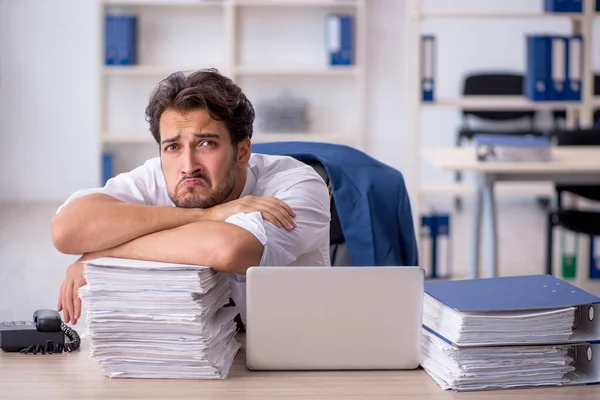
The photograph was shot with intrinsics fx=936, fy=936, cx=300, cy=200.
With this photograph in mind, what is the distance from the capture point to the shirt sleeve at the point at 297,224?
1.63m

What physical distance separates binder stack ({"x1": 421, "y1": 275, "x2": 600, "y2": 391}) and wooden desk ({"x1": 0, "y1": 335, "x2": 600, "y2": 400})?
0.02 m

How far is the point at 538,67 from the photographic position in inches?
197

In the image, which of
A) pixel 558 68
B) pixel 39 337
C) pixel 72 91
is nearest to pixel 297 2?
pixel 72 91

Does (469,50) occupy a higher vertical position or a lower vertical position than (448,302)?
higher

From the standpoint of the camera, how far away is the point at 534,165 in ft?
13.2

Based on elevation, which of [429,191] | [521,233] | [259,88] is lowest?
[521,233]

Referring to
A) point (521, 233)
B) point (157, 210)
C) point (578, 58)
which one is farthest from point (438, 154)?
point (157, 210)

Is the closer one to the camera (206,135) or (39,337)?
(39,337)

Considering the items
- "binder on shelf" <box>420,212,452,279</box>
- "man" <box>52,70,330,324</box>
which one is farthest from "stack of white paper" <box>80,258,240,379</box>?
"binder on shelf" <box>420,212,452,279</box>

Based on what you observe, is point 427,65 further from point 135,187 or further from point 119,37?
point 135,187

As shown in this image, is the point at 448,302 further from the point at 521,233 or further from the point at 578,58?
the point at 521,233

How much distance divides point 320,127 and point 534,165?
10.4 ft

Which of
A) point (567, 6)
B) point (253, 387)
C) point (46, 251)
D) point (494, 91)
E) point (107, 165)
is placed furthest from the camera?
point (494, 91)

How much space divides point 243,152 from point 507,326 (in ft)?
2.33
